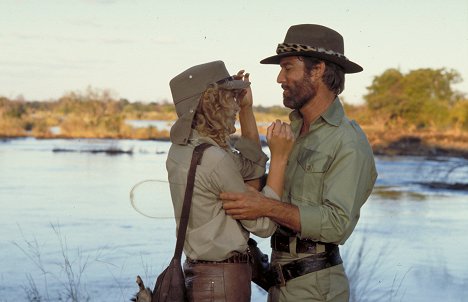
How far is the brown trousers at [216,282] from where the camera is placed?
3467 millimetres

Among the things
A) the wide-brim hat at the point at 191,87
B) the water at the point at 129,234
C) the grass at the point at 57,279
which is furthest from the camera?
the water at the point at 129,234

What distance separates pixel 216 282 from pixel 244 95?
2.45 ft

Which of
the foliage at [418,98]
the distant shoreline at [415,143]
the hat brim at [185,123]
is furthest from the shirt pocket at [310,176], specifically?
the foliage at [418,98]

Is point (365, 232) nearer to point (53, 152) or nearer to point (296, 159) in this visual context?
point (296, 159)

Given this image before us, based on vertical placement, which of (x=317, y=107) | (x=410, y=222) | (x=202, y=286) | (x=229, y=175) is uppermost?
(x=317, y=107)

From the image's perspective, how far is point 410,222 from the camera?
54.6 feet

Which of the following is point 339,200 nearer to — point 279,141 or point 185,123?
point 279,141

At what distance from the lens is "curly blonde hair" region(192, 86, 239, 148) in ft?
11.4

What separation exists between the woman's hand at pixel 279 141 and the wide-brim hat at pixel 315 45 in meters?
0.40

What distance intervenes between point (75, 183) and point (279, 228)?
17.4m

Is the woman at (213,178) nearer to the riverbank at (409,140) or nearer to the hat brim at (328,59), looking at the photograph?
the hat brim at (328,59)

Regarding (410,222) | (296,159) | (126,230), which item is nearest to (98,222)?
(126,230)

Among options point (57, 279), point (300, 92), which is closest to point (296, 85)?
point (300, 92)

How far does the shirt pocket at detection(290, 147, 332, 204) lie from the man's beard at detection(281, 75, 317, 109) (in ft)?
0.66
